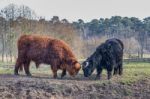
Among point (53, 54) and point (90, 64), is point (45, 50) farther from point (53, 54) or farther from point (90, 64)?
point (90, 64)

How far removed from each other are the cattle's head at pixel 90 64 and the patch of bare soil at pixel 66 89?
1389mm

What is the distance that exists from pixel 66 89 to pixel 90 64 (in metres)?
3.09

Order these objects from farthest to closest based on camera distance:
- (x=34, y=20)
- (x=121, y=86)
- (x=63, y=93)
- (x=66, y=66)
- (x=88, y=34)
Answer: (x=88, y=34) < (x=34, y=20) < (x=66, y=66) < (x=121, y=86) < (x=63, y=93)

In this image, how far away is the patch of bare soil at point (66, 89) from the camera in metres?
15.1

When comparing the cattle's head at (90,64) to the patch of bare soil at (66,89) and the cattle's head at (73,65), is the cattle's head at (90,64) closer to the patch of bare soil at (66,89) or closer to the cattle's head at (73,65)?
the cattle's head at (73,65)

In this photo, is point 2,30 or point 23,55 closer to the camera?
point 23,55

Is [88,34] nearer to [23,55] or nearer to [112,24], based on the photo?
[112,24]

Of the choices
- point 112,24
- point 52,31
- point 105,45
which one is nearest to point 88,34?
point 112,24

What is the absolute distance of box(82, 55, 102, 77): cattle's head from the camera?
18312mm

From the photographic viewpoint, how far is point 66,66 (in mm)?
18422

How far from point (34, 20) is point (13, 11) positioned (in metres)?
2.35

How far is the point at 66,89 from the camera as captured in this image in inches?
615

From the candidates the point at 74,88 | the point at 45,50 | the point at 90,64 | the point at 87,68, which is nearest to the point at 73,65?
the point at 87,68

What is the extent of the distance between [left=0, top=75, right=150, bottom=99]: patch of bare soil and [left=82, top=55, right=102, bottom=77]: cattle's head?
139cm
